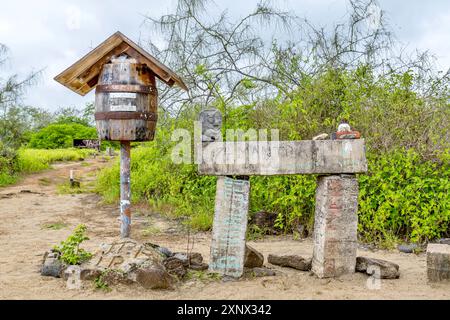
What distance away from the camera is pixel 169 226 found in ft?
29.3

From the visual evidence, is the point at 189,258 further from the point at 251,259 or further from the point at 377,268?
the point at 377,268

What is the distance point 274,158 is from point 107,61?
223cm

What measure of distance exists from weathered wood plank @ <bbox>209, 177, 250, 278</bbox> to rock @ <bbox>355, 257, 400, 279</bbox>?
136 centimetres

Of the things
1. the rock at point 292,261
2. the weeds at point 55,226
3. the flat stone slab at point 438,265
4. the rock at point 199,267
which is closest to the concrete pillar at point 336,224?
the rock at point 292,261

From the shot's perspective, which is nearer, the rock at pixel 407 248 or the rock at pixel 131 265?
the rock at pixel 131 265

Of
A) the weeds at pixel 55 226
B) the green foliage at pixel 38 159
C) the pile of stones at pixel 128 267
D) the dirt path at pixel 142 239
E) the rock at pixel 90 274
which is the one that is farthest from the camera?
the green foliage at pixel 38 159

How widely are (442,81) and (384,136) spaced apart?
1789mm

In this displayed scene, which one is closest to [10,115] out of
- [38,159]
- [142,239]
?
[38,159]

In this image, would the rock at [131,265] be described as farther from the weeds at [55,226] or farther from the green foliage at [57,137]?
the green foliage at [57,137]

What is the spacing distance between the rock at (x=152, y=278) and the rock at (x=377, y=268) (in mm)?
2175

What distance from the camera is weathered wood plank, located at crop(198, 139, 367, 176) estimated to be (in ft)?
16.9

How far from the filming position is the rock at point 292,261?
558 cm

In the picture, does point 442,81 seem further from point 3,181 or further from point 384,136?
point 3,181

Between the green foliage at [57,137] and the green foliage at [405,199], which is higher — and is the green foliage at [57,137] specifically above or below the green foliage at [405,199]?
above
